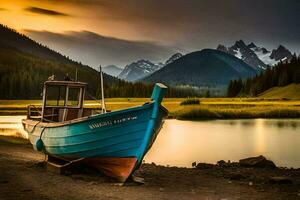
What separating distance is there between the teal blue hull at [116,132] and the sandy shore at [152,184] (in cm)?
129

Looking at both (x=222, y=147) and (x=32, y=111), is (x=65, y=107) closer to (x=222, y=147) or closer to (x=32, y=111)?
(x=32, y=111)

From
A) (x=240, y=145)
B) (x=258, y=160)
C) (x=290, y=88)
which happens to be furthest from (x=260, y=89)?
(x=258, y=160)

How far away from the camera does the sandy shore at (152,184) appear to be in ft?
53.3

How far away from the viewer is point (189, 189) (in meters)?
18.2

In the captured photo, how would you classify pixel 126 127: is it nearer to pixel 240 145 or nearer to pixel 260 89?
pixel 240 145

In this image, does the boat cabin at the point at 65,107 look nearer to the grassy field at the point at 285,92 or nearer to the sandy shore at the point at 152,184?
the sandy shore at the point at 152,184

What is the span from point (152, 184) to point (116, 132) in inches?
114

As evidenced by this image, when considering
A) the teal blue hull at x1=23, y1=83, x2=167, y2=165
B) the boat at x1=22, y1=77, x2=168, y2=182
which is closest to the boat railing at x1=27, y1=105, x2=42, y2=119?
the boat at x1=22, y1=77, x2=168, y2=182

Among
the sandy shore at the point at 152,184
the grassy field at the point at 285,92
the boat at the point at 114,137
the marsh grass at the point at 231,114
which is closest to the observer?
the sandy shore at the point at 152,184

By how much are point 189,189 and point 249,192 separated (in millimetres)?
2370

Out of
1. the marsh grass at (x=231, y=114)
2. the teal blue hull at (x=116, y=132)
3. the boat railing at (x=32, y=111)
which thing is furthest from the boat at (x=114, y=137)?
the marsh grass at (x=231, y=114)

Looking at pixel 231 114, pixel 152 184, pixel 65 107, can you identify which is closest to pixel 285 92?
pixel 231 114

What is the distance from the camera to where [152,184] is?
62.8ft

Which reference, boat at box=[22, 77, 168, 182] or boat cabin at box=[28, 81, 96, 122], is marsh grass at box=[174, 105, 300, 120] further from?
boat at box=[22, 77, 168, 182]
